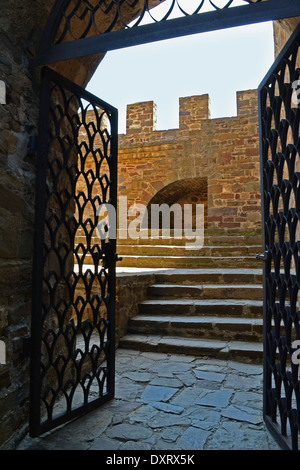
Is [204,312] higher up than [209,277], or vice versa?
[209,277]

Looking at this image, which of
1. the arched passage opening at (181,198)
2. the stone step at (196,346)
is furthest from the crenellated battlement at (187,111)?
the stone step at (196,346)

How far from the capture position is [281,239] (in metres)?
2.15

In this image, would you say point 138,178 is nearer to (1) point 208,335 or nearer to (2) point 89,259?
(2) point 89,259

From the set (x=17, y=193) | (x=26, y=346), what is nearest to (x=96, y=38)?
(x=17, y=193)

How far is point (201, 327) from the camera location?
12.7 ft

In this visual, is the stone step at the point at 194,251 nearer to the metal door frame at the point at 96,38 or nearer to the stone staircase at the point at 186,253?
the stone staircase at the point at 186,253

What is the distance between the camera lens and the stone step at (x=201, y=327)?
146 inches

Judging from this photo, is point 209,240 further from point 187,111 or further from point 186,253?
point 187,111

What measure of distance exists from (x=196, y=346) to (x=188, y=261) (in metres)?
2.23

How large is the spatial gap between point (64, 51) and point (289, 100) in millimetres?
1339

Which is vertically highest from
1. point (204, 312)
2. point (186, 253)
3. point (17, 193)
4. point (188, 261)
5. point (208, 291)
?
point (17, 193)

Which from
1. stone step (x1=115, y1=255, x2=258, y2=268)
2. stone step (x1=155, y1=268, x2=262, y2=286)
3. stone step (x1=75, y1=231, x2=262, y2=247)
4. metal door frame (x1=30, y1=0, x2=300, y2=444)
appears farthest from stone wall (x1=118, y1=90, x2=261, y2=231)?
metal door frame (x1=30, y1=0, x2=300, y2=444)

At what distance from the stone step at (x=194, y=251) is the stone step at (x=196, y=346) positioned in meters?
2.34

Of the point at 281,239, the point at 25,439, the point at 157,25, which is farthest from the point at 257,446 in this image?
the point at 157,25
